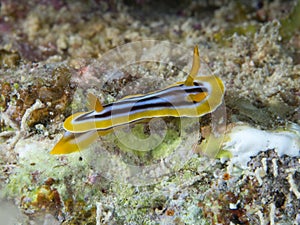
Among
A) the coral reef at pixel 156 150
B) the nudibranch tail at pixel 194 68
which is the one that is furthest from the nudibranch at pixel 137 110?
the coral reef at pixel 156 150

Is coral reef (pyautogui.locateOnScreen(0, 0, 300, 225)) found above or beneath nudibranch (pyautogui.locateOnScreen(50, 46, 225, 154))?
beneath

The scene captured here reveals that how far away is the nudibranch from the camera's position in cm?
275

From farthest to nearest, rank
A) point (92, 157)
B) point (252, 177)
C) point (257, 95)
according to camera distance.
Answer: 1. point (257, 95)
2. point (92, 157)
3. point (252, 177)

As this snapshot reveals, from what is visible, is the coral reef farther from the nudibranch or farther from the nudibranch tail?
the nudibranch tail

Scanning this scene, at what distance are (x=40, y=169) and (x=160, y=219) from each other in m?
1.02

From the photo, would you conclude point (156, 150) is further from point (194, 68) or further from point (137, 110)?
point (194, 68)

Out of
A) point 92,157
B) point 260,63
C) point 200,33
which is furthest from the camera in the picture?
point 200,33

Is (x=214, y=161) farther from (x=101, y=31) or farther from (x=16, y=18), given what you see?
(x=16, y=18)

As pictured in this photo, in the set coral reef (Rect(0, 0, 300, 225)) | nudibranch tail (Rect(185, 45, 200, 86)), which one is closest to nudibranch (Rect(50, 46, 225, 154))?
nudibranch tail (Rect(185, 45, 200, 86))

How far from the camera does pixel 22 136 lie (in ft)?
10.1

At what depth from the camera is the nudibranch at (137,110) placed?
2754 mm

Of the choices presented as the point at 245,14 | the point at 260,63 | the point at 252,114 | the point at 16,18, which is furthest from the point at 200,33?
the point at 16,18

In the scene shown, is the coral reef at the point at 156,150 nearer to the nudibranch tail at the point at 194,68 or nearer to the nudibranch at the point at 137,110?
the nudibranch at the point at 137,110

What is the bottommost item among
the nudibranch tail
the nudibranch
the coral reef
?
the coral reef
